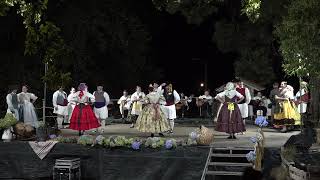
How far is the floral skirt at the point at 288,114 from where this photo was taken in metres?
16.7

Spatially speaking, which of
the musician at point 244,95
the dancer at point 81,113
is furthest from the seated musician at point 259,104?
the dancer at point 81,113

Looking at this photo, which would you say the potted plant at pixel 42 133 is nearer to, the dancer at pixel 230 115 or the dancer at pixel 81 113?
the dancer at pixel 81 113

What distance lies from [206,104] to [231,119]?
10167 mm

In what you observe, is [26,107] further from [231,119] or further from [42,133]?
[231,119]

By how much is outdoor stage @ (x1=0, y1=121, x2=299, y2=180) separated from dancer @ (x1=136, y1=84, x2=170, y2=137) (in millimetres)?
1588

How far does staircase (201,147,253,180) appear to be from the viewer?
11625 mm

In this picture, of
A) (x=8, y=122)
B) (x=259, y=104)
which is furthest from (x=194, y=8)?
(x=8, y=122)

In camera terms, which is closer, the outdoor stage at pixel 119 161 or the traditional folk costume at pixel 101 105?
the outdoor stage at pixel 119 161

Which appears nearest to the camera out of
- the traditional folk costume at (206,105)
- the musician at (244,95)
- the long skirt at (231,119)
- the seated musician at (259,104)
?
the long skirt at (231,119)

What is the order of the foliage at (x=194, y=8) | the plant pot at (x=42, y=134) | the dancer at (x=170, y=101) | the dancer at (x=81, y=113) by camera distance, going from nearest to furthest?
the plant pot at (x=42, y=134) < the dancer at (x=81, y=113) < the dancer at (x=170, y=101) < the foliage at (x=194, y=8)

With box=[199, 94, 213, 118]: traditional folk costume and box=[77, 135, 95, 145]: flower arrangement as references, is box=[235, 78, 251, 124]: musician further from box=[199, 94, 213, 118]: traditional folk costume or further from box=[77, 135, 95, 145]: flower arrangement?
box=[199, 94, 213, 118]: traditional folk costume

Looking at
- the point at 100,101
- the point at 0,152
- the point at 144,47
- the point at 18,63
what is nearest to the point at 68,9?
the point at 18,63

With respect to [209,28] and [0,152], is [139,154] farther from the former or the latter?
[209,28]

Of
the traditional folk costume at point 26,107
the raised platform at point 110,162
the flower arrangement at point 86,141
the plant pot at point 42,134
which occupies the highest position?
the traditional folk costume at point 26,107
